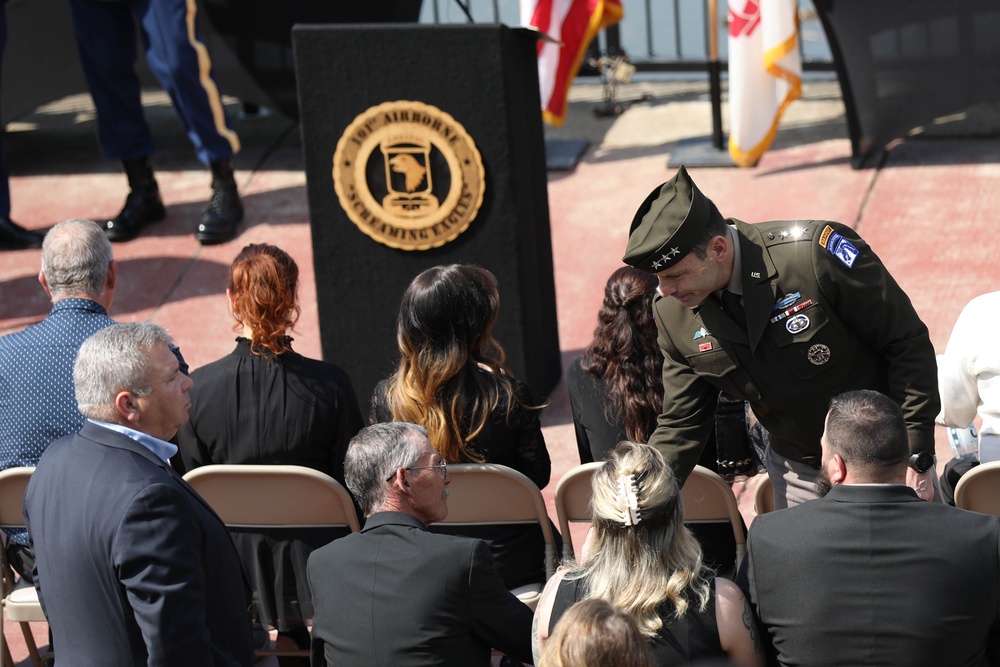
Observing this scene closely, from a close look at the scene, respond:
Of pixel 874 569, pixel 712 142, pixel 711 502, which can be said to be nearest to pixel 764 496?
pixel 711 502

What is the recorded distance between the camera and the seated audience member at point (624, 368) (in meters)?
3.66

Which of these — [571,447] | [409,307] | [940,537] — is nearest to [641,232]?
[409,307]

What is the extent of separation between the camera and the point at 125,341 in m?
2.82

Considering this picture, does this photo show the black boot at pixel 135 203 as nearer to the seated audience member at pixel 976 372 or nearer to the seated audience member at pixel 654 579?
the seated audience member at pixel 976 372

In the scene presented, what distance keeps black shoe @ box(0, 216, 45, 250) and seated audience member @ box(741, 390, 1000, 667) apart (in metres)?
5.38

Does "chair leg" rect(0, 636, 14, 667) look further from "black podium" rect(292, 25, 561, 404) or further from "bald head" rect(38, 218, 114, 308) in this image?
"black podium" rect(292, 25, 561, 404)

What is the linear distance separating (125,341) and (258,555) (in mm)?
951

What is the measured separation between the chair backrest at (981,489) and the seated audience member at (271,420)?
165 cm

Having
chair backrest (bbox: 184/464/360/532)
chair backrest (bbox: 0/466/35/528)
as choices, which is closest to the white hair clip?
chair backrest (bbox: 184/464/360/532)

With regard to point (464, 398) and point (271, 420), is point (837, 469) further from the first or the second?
point (271, 420)

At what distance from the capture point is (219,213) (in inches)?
270

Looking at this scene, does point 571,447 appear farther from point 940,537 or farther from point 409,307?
point 940,537

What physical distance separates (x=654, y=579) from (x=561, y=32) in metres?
4.90

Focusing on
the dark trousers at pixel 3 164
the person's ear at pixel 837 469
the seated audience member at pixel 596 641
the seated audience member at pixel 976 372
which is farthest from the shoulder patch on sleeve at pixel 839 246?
the dark trousers at pixel 3 164
